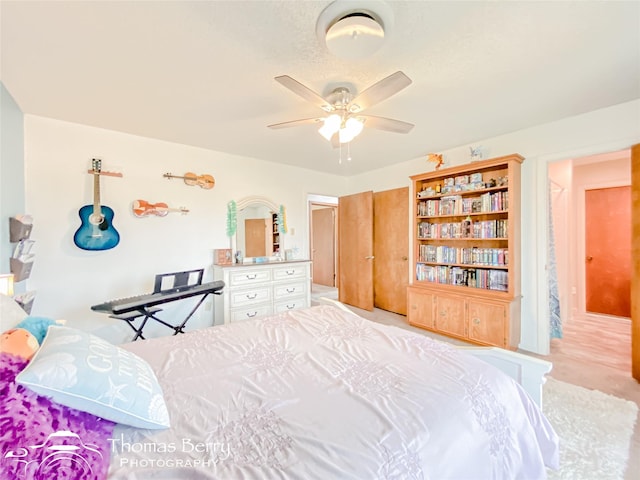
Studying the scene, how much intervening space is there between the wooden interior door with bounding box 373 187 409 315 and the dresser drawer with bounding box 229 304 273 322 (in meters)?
2.01

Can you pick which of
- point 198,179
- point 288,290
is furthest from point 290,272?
point 198,179

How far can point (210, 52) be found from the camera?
168 centimetres

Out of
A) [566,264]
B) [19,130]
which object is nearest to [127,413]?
[19,130]

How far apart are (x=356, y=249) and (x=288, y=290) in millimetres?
1576

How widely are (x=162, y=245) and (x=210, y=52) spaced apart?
2325mm

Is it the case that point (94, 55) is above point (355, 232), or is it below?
above

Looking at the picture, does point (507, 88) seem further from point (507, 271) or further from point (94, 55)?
point (94, 55)

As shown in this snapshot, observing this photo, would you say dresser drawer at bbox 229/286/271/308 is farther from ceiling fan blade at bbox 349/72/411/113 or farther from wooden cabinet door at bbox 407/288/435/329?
ceiling fan blade at bbox 349/72/411/113

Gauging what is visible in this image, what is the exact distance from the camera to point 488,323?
9.58 ft

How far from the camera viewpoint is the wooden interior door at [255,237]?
3904mm

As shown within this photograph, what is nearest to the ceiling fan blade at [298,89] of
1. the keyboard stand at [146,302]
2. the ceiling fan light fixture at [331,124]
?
the ceiling fan light fixture at [331,124]

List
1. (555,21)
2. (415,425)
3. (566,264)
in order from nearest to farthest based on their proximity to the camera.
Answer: (415,425)
(555,21)
(566,264)

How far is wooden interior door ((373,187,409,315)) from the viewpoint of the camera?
424cm

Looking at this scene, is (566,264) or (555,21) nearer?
(555,21)
